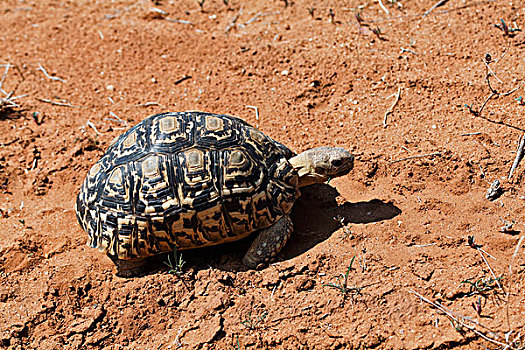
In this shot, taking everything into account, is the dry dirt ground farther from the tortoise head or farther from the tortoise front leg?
the tortoise head

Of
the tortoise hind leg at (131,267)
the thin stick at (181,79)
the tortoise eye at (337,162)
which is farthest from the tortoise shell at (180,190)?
the thin stick at (181,79)

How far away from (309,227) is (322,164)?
0.69 metres

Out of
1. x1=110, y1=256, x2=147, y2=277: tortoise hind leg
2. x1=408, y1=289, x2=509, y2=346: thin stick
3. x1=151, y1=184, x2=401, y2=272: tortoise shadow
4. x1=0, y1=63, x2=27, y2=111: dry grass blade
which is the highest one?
x1=408, y1=289, x2=509, y2=346: thin stick

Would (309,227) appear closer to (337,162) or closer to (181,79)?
(337,162)

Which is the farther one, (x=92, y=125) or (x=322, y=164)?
(x=92, y=125)

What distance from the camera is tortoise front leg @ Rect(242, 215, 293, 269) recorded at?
4.71m

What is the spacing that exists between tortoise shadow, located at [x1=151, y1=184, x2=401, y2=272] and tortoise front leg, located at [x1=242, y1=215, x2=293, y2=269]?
117 millimetres

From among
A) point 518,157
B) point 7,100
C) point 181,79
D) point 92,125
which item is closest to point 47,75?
point 7,100

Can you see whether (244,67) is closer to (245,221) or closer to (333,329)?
Result: (245,221)

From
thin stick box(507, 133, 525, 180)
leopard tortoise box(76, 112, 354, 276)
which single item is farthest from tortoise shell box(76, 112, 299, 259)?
thin stick box(507, 133, 525, 180)

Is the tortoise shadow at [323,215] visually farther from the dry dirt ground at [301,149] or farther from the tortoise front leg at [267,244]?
the tortoise front leg at [267,244]

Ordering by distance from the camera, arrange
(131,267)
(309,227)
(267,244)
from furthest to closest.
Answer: (309,227) < (131,267) < (267,244)

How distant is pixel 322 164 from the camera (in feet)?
16.4

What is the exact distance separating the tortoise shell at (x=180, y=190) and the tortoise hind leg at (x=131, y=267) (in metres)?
0.19
